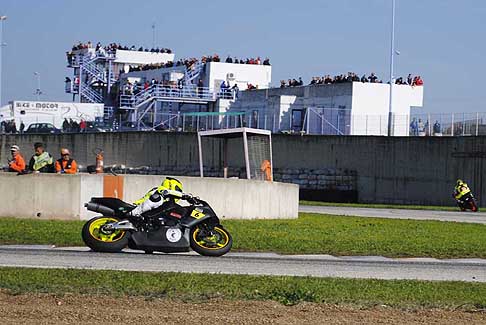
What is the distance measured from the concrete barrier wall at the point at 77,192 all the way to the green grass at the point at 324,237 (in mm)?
481

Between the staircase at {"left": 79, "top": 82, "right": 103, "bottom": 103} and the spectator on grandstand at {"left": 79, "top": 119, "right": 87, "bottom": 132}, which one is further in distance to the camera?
the staircase at {"left": 79, "top": 82, "right": 103, "bottom": 103}

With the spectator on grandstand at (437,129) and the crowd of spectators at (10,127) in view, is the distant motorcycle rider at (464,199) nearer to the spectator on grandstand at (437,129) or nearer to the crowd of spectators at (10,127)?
the spectator on grandstand at (437,129)

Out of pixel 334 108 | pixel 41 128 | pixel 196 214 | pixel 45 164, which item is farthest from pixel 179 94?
pixel 196 214

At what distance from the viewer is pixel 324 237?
2061cm

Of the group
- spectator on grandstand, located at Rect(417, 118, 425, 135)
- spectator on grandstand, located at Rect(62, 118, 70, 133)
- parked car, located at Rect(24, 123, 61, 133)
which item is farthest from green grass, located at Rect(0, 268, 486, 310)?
parked car, located at Rect(24, 123, 61, 133)

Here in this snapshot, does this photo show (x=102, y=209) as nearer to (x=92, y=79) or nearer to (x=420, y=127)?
(x=420, y=127)

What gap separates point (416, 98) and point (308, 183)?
10.3 meters

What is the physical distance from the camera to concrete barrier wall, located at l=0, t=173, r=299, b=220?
22.0 meters

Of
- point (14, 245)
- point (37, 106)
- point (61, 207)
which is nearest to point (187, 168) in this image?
point (37, 106)

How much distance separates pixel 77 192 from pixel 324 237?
5.48m

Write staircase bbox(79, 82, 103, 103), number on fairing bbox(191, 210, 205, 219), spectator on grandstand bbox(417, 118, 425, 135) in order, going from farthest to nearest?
staircase bbox(79, 82, 103, 103) < spectator on grandstand bbox(417, 118, 425, 135) < number on fairing bbox(191, 210, 205, 219)

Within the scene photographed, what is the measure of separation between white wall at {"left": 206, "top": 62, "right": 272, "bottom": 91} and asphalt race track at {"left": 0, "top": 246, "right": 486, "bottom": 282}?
4332cm

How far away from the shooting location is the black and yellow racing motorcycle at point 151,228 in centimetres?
1645

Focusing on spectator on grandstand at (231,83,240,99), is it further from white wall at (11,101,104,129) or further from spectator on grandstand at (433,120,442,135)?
spectator on grandstand at (433,120,442,135)
